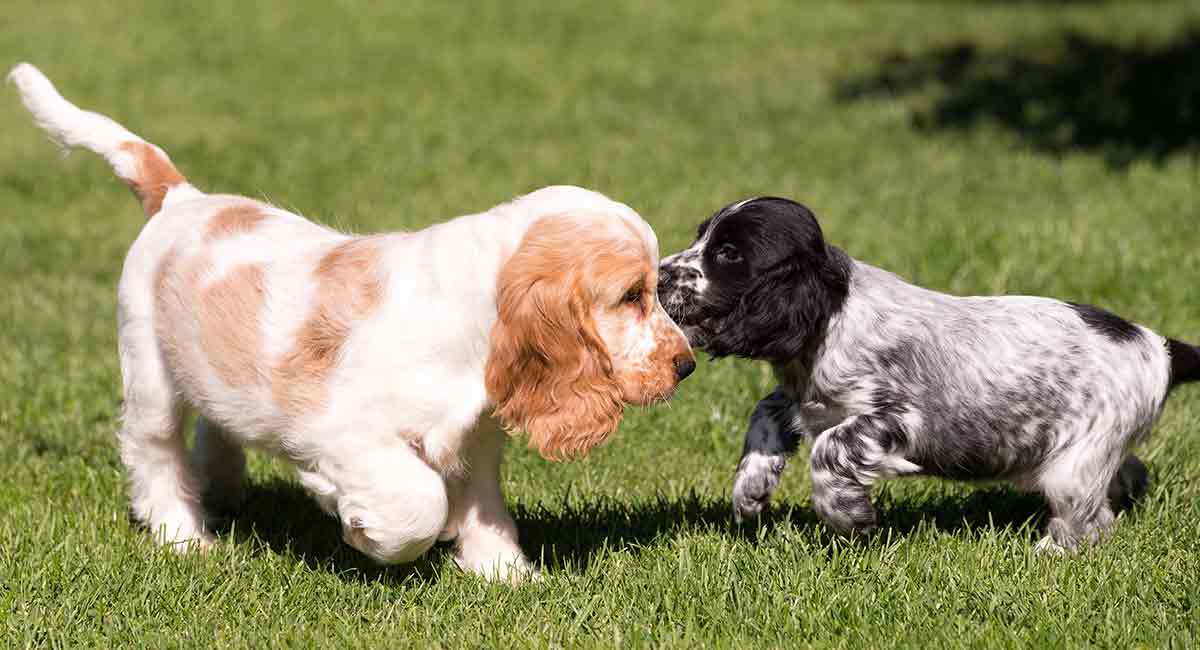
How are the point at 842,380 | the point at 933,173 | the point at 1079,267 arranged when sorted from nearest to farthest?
the point at 842,380
the point at 1079,267
the point at 933,173

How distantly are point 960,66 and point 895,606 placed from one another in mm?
11587

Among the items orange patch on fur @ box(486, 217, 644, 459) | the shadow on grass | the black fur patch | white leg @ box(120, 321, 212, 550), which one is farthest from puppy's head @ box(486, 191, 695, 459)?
the black fur patch

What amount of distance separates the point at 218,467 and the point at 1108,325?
132 inches

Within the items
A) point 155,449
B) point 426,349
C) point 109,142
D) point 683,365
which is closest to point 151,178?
point 109,142

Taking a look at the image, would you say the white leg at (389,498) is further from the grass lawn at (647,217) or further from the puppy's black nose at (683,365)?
the puppy's black nose at (683,365)

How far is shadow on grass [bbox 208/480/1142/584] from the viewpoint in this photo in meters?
4.94

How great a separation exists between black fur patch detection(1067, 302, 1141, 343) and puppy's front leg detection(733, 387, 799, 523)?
106cm

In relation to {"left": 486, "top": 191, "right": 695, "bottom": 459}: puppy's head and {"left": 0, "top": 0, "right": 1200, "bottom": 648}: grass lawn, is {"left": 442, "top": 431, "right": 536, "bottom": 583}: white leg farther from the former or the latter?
{"left": 486, "top": 191, "right": 695, "bottom": 459}: puppy's head

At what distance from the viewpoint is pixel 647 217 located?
9391mm

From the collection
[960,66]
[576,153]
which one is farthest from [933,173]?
[960,66]

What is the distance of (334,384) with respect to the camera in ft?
14.3

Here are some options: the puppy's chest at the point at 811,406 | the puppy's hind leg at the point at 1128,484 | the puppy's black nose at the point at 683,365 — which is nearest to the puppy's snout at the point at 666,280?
the puppy's black nose at the point at 683,365

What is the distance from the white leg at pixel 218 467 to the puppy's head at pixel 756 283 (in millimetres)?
1972

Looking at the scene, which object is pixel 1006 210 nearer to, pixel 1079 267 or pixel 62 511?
pixel 1079 267
